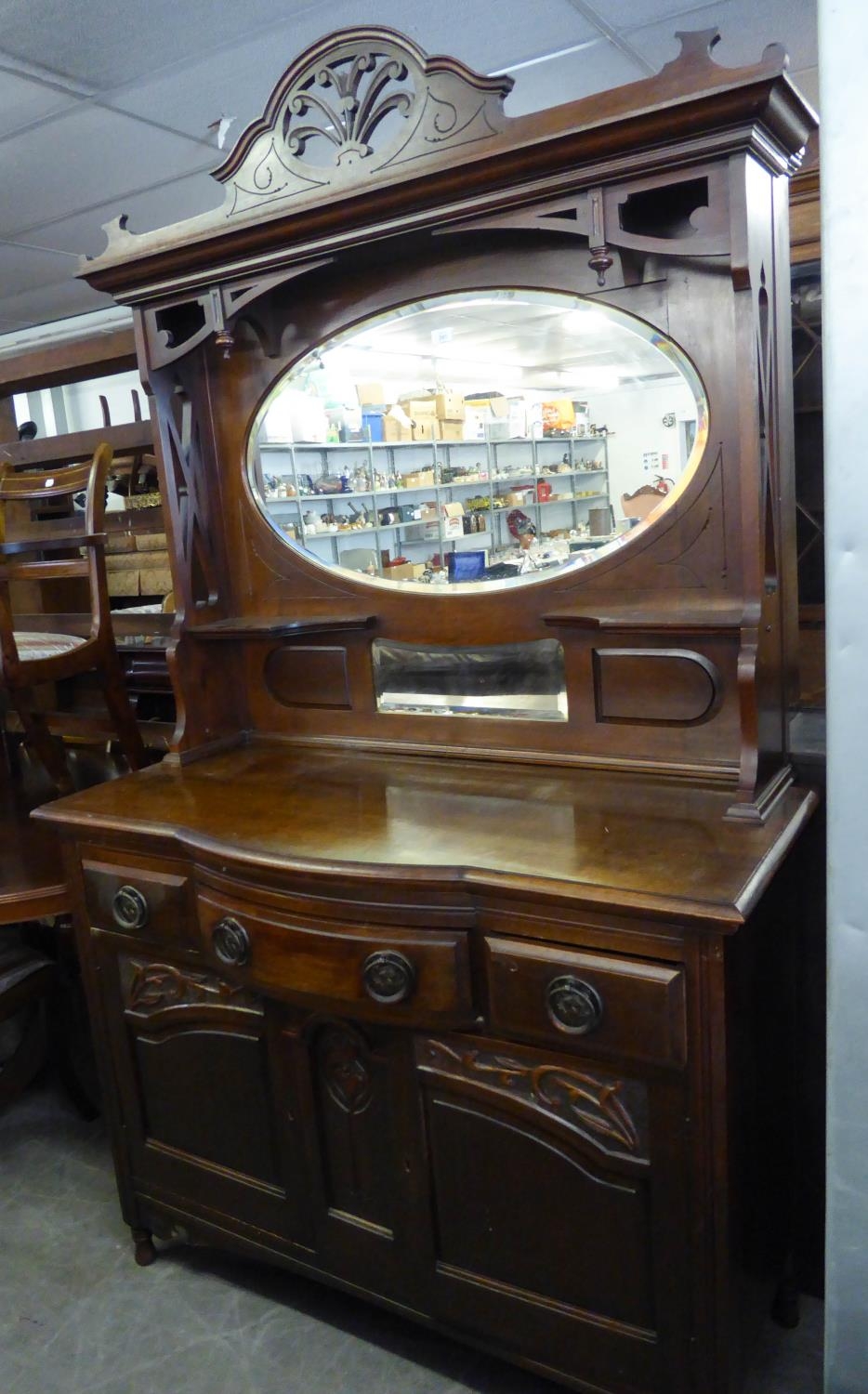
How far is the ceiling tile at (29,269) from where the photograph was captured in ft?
16.3

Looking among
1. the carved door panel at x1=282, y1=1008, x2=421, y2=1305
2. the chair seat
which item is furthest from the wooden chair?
the carved door panel at x1=282, y1=1008, x2=421, y2=1305

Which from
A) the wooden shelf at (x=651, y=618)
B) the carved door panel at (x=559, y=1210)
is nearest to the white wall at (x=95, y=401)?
the wooden shelf at (x=651, y=618)

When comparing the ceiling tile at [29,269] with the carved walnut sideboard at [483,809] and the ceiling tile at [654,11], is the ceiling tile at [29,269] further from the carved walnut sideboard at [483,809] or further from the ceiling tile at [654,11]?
the carved walnut sideboard at [483,809]

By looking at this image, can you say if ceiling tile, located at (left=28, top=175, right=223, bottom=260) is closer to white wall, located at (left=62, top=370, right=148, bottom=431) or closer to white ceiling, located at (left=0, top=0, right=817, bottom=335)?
white ceiling, located at (left=0, top=0, right=817, bottom=335)

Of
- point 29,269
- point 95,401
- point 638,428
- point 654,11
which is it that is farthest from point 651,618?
point 95,401

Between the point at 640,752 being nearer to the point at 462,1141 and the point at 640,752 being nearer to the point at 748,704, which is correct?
the point at 748,704

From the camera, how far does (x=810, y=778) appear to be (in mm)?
1744

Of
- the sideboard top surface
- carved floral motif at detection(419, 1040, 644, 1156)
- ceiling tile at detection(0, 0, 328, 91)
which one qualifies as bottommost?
carved floral motif at detection(419, 1040, 644, 1156)

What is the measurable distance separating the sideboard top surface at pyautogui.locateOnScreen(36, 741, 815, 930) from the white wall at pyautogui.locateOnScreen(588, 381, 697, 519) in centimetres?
55

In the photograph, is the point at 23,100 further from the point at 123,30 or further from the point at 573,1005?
the point at 573,1005

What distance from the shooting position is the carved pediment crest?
160cm

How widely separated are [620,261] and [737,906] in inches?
43.1

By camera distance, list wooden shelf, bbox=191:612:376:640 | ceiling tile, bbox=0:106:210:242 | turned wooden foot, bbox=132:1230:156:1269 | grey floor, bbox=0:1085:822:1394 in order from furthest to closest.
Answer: ceiling tile, bbox=0:106:210:242 → turned wooden foot, bbox=132:1230:156:1269 → wooden shelf, bbox=191:612:376:640 → grey floor, bbox=0:1085:822:1394

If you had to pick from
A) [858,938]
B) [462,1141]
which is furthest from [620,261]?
[462,1141]
